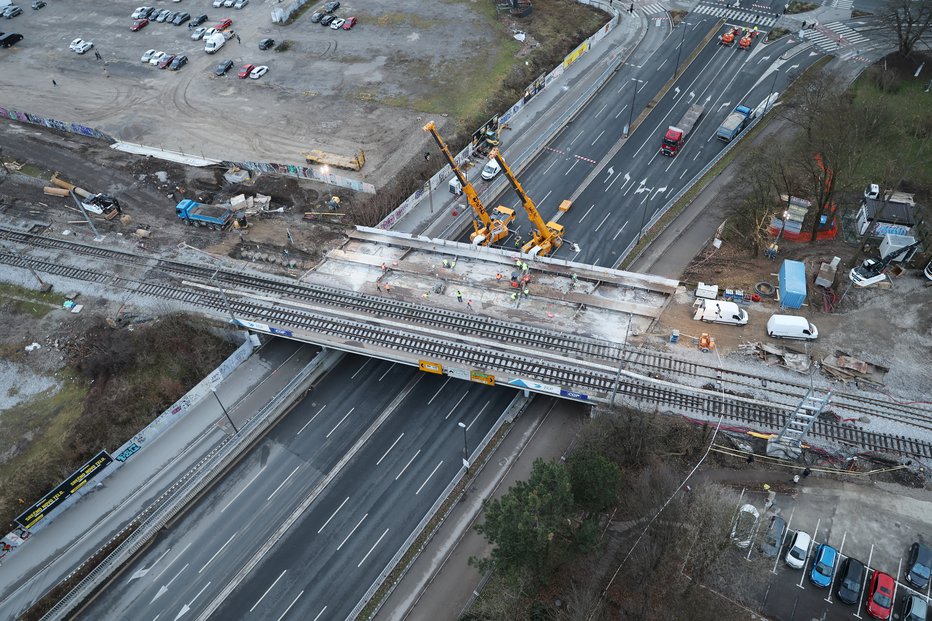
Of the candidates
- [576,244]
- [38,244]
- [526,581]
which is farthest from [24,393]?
[576,244]

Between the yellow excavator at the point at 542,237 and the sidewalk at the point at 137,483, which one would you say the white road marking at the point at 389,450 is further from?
the yellow excavator at the point at 542,237

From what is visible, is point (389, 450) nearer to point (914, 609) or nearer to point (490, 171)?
point (914, 609)

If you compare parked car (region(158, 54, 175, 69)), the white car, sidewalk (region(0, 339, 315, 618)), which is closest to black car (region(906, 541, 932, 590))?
sidewalk (region(0, 339, 315, 618))

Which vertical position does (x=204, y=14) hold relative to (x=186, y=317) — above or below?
above

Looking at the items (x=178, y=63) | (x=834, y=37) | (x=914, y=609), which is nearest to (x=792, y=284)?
(x=914, y=609)

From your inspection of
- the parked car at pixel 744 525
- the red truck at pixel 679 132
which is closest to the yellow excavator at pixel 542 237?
the red truck at pixel 679 132

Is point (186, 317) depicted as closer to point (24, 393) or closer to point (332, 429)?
point (24, 393)
